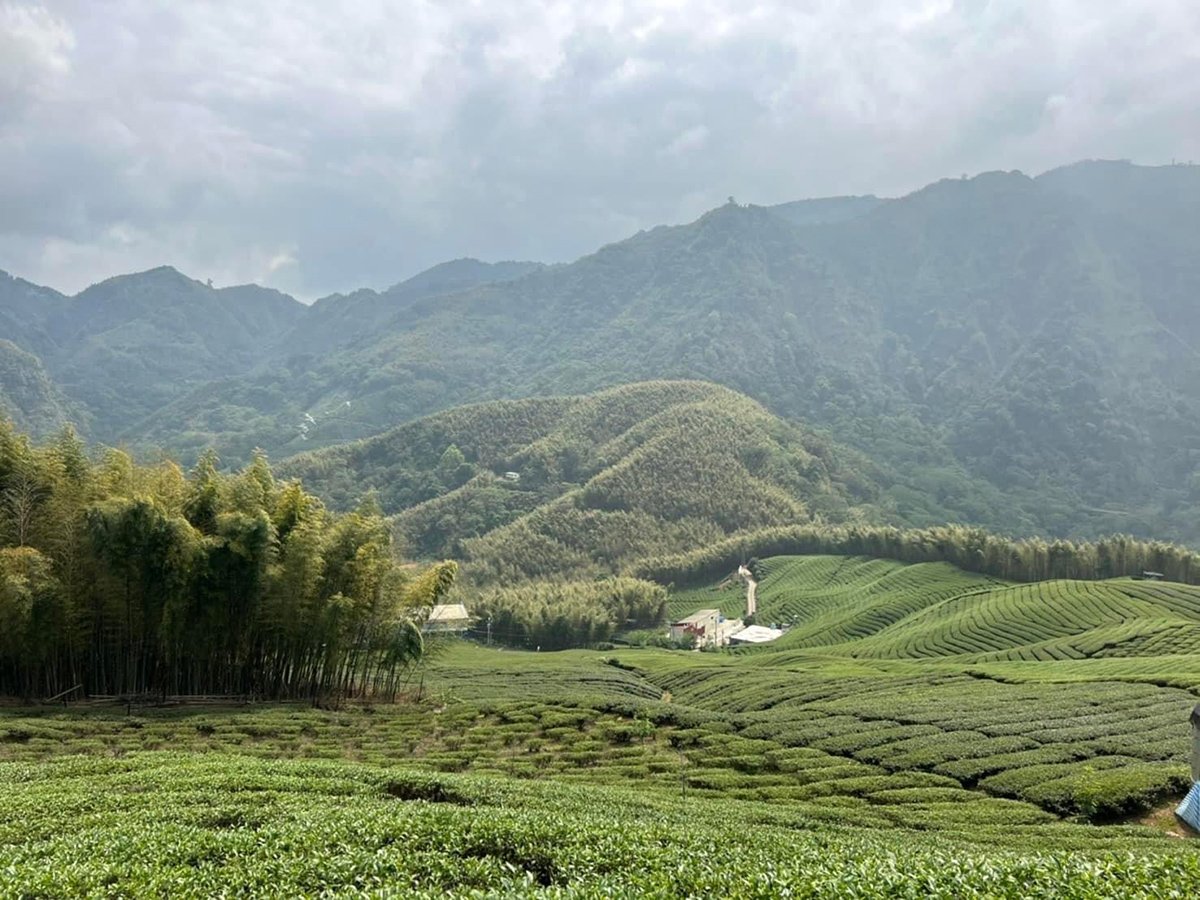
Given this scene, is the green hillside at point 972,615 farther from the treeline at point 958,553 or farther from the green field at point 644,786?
the treeline at point 958,553

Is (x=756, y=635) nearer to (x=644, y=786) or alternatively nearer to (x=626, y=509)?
(x=626, y=509)

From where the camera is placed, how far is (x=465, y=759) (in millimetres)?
25109

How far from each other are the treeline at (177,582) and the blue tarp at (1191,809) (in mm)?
30868

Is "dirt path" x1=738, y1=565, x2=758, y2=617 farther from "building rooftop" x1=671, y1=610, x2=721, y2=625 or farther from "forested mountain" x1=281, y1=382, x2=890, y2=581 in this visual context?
"forested mountain" x1=281, y1=382, x2=890, y2=581

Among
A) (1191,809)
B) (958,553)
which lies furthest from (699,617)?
(1191,809)

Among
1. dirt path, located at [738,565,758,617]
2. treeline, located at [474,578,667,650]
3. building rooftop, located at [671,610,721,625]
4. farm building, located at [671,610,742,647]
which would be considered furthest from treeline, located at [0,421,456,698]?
dirt path, located at [738,565,758,617]

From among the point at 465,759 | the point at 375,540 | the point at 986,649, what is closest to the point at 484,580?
the point at 986,649

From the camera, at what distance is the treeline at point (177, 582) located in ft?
96.0

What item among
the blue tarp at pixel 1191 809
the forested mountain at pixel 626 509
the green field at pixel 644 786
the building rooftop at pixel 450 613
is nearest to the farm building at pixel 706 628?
the building rooftop at pixel 450 613

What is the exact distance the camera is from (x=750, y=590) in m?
124

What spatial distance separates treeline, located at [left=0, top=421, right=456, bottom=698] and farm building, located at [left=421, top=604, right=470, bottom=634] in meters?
60.8

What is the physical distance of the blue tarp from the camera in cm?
1838

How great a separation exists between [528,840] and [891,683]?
114ft

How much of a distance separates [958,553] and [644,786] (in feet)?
320
